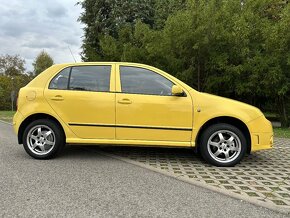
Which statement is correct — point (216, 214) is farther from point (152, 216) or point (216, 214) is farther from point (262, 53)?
point (262, 53)

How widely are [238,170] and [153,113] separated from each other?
1.67 metres

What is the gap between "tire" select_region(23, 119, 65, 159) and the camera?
629 centimetres

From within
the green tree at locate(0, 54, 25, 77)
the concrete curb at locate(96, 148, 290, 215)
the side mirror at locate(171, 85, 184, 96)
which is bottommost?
the concrete curb at locate(96, 148, 290, 215)

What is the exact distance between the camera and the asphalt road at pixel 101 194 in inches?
154

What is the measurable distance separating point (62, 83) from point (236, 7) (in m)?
8.82

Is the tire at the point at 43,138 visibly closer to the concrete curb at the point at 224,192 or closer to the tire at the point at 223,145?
the concrete curb at the point at 224,192

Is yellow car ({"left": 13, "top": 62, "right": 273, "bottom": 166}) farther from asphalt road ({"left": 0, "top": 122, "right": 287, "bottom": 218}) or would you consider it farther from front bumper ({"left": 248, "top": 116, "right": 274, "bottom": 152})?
asphalt road ({"left": 0, "top": 122, "right": 287, "bottom": 218})

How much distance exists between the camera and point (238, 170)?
5879 mm

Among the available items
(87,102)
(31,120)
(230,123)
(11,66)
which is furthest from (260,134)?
(11,66)

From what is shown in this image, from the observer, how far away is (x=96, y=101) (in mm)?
6191

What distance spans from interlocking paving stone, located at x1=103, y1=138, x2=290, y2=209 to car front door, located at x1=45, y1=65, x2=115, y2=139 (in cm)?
92

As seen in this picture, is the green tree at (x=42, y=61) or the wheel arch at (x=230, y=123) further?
the green tree at (x=42, y=61)

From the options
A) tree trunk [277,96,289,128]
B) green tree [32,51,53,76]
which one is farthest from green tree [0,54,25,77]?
tree trunk [277,96,289,128]

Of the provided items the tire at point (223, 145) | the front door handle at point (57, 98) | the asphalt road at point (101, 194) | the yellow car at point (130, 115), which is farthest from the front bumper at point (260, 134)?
the front door handle at point (57, 98)
